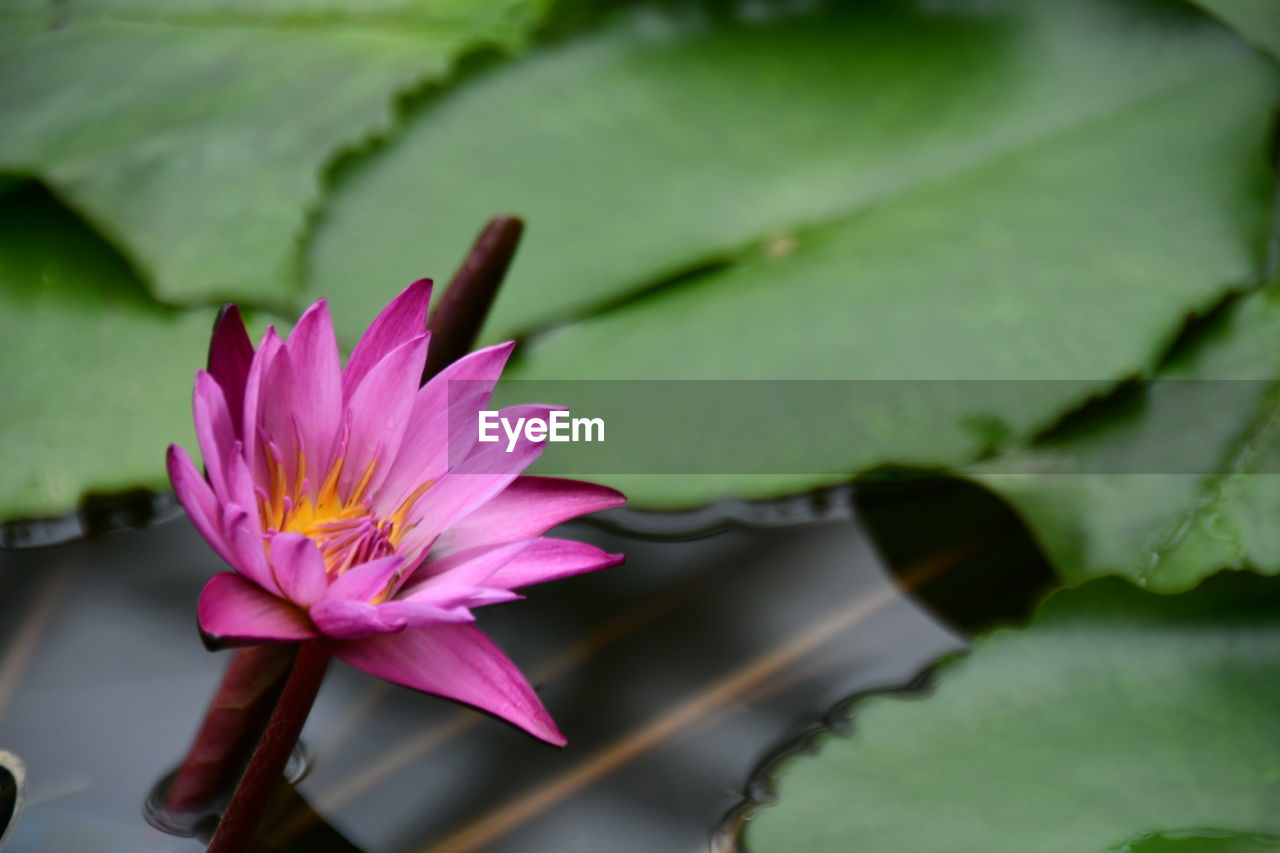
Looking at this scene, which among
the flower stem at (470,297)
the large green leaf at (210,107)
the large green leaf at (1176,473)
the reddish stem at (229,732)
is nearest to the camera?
the reddish stem at (229,732)

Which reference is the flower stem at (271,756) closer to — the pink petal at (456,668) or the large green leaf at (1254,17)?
the pink petal at (456,668)

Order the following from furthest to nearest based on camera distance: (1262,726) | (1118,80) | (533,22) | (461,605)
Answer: (533,22)
(1118,80)
(1262,726)
(461,605)

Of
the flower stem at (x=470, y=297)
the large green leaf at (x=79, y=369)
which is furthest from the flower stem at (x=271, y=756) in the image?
the large green leaf at (x=79, y=369)

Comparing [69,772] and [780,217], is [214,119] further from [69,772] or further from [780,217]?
[69,772]

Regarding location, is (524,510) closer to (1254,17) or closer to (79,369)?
(79,369)

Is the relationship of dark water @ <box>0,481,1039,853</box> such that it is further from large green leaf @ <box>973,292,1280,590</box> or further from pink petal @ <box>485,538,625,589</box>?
pink petal @ <box>485,538,625,589</box>

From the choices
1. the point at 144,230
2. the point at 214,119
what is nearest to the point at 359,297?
the point at 144,230

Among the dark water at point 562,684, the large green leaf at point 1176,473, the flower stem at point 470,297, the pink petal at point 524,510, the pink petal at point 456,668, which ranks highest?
the flower stem at point 470,297
